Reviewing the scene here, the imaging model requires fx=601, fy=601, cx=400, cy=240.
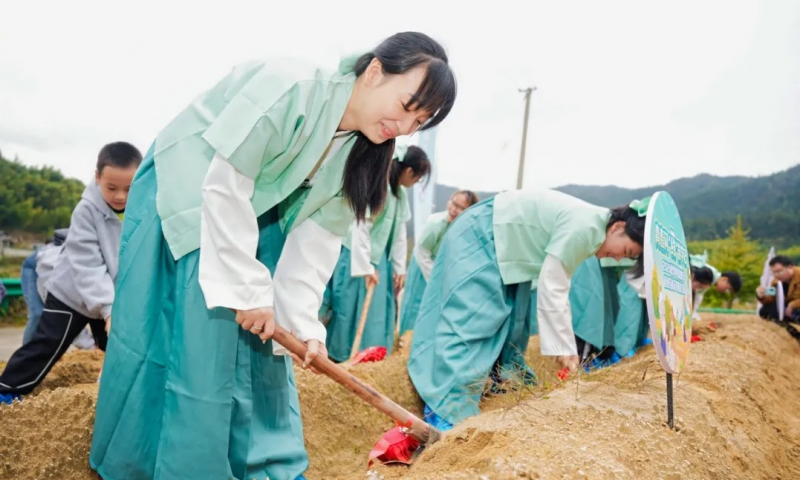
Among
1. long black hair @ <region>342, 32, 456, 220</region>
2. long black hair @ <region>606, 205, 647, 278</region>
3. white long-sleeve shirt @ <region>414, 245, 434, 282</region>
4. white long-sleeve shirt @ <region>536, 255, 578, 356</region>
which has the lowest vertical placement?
white long-sleeve shirt @ <region>414, 245, 434, 282</region>

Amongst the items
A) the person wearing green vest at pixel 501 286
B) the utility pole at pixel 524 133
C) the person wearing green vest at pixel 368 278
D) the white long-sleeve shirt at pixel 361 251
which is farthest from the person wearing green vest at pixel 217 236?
the utility pole at pixel 524 133

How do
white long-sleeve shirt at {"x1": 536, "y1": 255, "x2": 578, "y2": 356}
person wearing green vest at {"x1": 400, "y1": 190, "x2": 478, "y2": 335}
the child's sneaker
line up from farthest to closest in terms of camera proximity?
1. person wearing green vest at {"x1": 400, "y1": 190, "x2": 478, "y2": 335}
2. white long-sleeve shirt at {"x1": 536, "y1": 255, "x2": 578, "y2": 356}
3. the child's sneaker

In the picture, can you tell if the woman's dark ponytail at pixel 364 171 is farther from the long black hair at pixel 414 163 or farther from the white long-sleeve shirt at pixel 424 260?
the white long-sleeve shirt at pixel 424 260

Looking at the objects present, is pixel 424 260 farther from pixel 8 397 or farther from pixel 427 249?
pixel 8 397

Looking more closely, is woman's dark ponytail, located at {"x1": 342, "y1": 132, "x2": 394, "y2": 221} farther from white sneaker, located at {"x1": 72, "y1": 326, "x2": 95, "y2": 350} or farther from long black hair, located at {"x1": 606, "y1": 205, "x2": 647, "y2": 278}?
white sneaker, located at {"x1": 72, "y1": 326, "x2": 95, "y2": 350}

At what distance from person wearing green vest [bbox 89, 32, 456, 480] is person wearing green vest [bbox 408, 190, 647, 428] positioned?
1108 mm

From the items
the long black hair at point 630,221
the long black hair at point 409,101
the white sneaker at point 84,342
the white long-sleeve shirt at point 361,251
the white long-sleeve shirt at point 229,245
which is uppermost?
the long black hair at point 409,101

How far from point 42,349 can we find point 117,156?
820mm

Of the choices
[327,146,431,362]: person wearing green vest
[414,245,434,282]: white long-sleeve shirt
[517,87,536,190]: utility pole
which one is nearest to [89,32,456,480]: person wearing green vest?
[327,146,431,362]: person wearing green vest

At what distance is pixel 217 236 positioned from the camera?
1471mm

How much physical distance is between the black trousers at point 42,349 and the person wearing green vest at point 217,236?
885 millimetres

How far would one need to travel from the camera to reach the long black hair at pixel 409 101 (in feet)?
5.07

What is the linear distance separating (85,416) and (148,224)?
77 centimetres

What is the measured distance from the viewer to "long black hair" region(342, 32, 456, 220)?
1.54 meters
